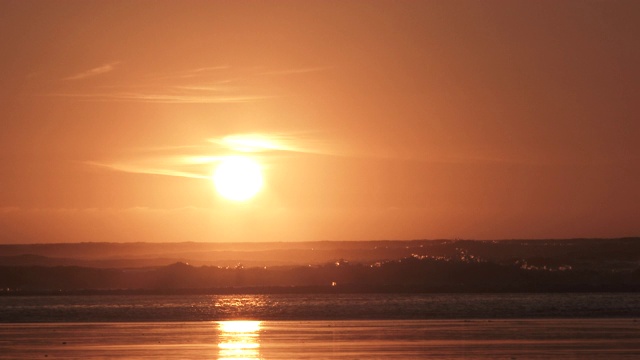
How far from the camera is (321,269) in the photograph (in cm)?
5009

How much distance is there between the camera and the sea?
864 inches

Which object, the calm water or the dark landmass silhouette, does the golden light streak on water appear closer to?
the calm water

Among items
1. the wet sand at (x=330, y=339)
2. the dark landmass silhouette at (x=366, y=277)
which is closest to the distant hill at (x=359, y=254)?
the dark landmass silhouette at (x=366, y=277)

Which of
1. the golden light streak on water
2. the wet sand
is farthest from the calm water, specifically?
the golden light streak on water

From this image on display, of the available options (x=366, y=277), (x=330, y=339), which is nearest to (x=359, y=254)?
(x=366, y=277)

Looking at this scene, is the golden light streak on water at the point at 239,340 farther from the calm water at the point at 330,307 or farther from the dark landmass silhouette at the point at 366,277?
the dark landmass silhouette at the point at 366,277

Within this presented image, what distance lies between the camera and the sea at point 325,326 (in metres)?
21.9

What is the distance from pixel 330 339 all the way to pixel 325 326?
368 cm

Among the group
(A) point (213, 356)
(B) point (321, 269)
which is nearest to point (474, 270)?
(B) point (321, 269)

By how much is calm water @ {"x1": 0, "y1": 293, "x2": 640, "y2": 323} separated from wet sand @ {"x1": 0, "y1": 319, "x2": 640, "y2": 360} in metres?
1.87

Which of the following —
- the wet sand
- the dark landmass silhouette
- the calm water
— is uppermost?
the dark landmass silhouette

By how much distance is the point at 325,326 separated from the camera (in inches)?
1104

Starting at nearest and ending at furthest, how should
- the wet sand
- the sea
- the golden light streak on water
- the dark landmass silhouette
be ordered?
the wet sand, the golden light streak on water, the sea, the dark landmass silhouette

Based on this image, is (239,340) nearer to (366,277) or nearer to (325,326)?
(325,326)
